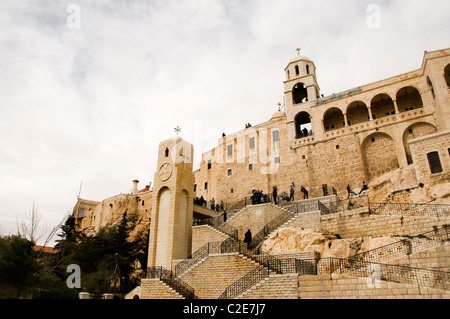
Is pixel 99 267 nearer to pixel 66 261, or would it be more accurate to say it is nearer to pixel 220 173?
pixel 66 261

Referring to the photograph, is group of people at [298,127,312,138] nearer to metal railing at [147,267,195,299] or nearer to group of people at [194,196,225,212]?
group of people at [194,196,225,212]

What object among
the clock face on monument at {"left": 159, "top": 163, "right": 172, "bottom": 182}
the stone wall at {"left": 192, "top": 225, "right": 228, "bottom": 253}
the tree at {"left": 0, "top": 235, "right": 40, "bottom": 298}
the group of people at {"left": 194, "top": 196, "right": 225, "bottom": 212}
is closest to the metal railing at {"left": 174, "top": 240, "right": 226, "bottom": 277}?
the stone wall at {"left": 192, "top": 225, "right": 228, "bottom": 253}

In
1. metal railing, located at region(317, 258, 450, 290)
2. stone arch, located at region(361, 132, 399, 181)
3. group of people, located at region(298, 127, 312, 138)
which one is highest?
group of people, located at region(298, 127, 312, 138)

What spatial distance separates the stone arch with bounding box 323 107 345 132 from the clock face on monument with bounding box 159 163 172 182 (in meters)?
16.6

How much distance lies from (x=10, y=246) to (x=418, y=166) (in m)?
23.4

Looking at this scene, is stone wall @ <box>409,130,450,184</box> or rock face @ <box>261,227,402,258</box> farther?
stone wall @ <box>409,130,450,184</box>

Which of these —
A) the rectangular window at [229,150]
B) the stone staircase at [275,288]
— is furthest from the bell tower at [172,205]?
the rectangular window at [229,150]

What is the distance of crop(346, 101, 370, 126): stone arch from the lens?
31.5 metres

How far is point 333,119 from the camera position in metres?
33.4

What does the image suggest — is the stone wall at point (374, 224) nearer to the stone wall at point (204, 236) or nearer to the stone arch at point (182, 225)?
the stone wall at point (204, 236)

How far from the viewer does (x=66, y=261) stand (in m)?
25.0

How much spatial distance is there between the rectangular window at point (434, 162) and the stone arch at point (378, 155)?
618 centimetres

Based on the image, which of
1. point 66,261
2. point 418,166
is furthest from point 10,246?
point 418,166

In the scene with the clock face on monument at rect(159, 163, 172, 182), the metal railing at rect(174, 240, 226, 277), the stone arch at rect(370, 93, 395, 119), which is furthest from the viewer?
the stone arch at rect(370, 93, 395, 119)
